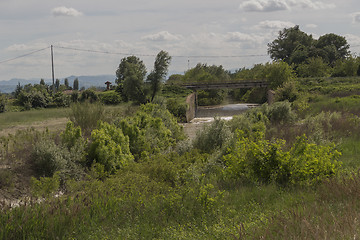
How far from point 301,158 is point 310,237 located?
12.2 ft

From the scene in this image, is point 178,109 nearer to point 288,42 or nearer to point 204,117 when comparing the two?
point 204,117

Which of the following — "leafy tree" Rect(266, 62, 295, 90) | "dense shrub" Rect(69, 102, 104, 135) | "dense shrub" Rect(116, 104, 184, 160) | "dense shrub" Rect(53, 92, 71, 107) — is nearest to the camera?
"dense shrub" Rect(116, 104, 184, 160)

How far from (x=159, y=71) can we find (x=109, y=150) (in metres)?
34.4

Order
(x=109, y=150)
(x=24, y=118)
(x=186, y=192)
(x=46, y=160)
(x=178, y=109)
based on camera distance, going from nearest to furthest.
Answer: (x=186, y=192)
(x=46, y=160)
(x=109, y=150)
(x=24, y=118)
(x=178, y=109)

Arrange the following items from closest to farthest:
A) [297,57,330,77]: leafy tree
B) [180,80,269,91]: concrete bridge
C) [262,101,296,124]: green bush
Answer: [262,101,296,124]: green bush, [180,80,269,91]: concrete bridge, [297,57,330,77]: leafy tree

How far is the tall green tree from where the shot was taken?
4572cm

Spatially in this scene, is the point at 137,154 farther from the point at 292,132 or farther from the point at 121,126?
the point at 292,132

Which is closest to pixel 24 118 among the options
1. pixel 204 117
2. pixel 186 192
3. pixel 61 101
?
pixel 61 101

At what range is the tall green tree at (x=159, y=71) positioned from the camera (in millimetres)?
45719

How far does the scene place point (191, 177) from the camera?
7.58 metres

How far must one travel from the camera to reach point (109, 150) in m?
11.9

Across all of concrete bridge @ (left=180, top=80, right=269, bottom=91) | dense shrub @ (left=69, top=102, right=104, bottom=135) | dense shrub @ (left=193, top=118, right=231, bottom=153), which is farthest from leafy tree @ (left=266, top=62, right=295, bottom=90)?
dense shrub @ (left=193, top=118, right=231, bottom=153)

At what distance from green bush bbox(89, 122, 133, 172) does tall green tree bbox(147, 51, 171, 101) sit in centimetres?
3313

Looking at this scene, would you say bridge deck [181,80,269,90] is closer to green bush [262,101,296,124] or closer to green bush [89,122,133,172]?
green bush [262,101,296,124]
